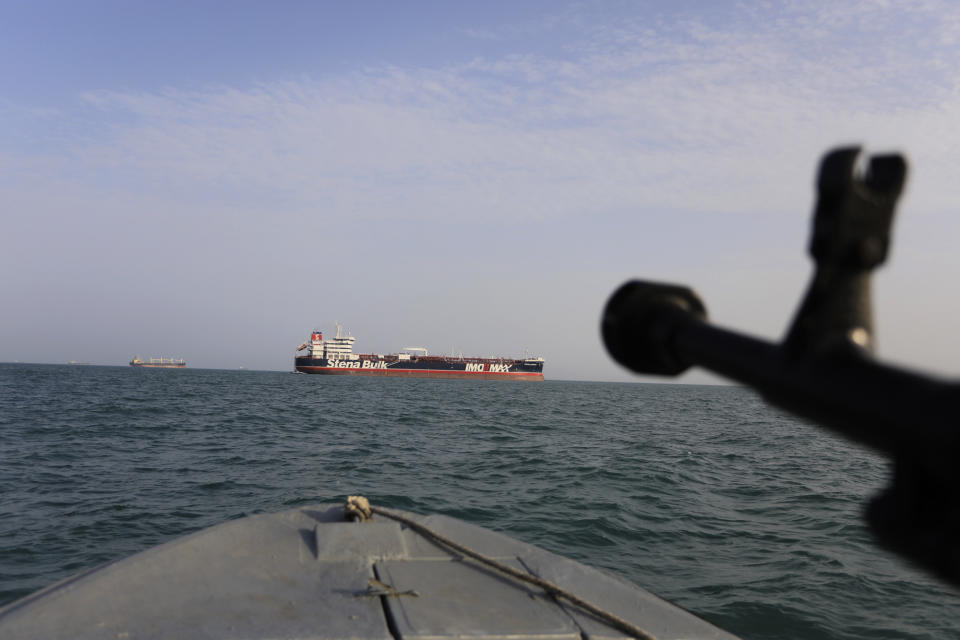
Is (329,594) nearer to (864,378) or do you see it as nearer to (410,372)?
(864,378)

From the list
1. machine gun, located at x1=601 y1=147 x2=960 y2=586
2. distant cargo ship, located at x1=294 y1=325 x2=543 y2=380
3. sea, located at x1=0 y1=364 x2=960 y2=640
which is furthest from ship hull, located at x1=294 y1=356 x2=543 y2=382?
machine gun, located at x1=601 y1=147 x2=960 y2=586

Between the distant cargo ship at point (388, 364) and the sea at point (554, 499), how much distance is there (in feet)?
218

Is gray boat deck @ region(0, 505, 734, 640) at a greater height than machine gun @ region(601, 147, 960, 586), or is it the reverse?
machine gun @ region(601, 147, 960, 586)

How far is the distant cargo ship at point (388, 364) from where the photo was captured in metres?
84.2

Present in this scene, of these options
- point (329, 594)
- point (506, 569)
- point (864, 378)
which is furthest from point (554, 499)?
point (864, 378)

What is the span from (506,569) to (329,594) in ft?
2.82

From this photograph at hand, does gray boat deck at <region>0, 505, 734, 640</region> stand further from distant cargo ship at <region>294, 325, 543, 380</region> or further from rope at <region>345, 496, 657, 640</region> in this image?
distant cargo ship at <region>294, 325, 543, 380</region>

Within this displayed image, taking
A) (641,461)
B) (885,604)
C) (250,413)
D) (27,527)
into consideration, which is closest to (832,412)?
(885,604)

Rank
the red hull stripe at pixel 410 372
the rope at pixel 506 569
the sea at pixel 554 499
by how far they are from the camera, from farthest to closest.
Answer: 1. the red hull stripe at pixel 410 372
2. the sea at pixel 554 499
3. the rope at pixel 506 569

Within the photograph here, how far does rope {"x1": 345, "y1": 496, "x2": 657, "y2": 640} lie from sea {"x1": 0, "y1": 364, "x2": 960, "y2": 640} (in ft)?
3.76

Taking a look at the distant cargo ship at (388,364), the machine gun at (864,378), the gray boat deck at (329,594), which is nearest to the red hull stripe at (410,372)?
the distant cargo ship at (388,364)

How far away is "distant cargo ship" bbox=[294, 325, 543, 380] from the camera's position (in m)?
84.2

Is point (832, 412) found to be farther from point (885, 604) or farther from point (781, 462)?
point (781, 462)

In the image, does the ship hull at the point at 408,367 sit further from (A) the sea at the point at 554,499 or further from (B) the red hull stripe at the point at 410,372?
(A) the sea at the point at 554,499
